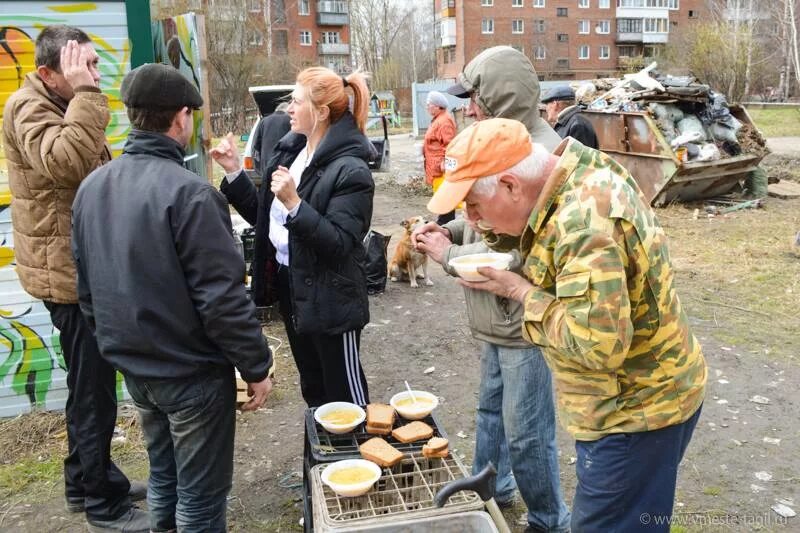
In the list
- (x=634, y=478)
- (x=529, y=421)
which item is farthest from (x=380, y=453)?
(x=634, y=478)

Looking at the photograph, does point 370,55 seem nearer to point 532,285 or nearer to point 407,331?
point 407,331

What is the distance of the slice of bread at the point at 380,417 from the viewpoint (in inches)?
112

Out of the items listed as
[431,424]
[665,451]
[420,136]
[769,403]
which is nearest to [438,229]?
[431,424]

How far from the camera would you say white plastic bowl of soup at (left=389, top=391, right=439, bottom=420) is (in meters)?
2.96

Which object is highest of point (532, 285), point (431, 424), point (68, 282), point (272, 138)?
point (272, 138)

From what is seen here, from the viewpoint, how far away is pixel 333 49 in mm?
62594

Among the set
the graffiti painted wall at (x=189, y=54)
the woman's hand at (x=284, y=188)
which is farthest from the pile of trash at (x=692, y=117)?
the woman's hand at (x=284, y=188)

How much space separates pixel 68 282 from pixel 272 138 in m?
2.18

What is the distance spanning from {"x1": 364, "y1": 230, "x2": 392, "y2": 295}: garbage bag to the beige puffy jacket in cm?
436

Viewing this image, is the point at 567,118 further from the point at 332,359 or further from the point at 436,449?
the point at 436,449

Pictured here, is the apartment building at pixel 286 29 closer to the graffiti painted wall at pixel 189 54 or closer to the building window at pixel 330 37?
the building window at pixel 330 37

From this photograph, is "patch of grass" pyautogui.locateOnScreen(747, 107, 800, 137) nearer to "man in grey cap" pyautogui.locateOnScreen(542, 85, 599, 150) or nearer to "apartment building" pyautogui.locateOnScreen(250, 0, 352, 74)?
"man in grey cap" pyautogui.locateOnScreen(542, 85, 599, 150)

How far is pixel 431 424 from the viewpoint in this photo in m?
2.99

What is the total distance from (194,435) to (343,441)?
0.65 m
